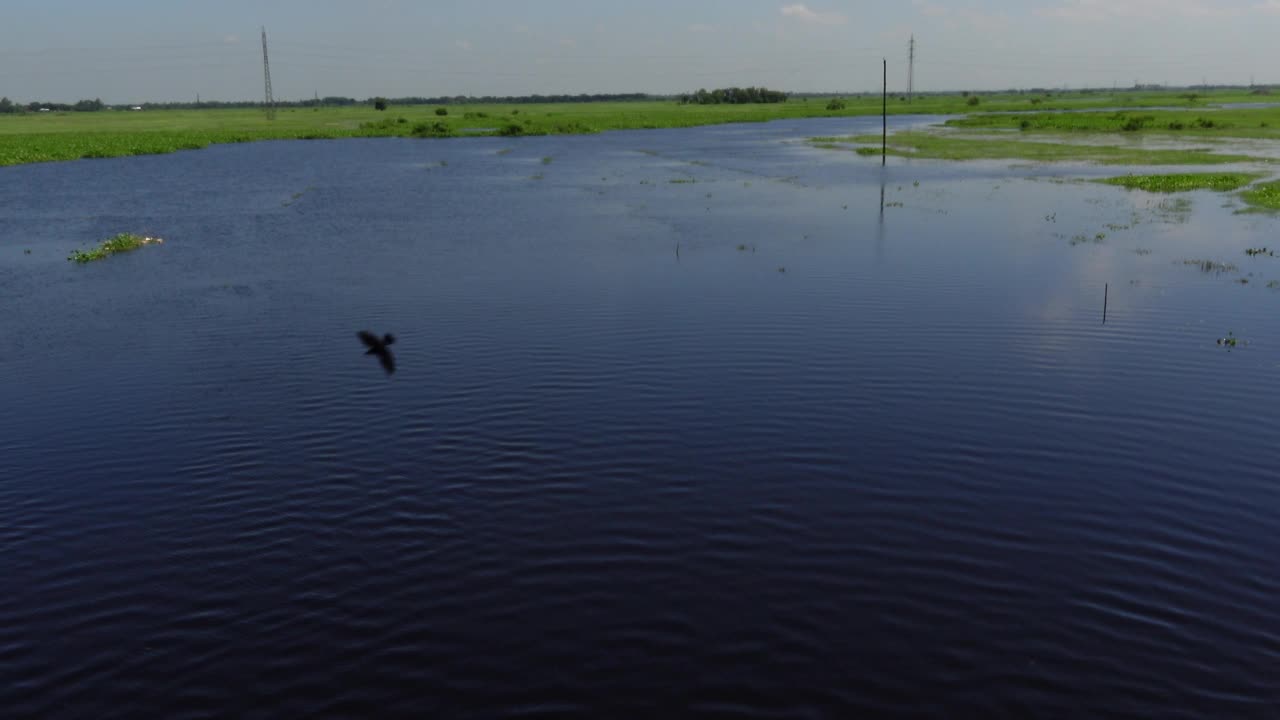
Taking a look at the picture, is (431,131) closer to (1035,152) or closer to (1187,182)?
(1035,152)

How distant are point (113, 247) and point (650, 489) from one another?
42853mm

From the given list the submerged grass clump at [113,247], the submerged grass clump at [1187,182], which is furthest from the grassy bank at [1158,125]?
the submerged grass clump at [113,247]

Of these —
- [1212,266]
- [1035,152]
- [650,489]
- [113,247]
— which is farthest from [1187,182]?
[113,247]

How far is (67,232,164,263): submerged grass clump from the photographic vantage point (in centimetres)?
4556

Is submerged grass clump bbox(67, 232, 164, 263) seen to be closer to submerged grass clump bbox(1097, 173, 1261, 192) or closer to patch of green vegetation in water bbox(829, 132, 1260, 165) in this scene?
submerged grass clump bbox(1097, 173, 1261, 192)

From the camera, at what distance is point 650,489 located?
17.8m

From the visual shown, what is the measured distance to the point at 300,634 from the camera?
43.1ft

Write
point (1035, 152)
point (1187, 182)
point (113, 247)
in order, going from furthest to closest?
point (1035, 152), point (1187, 182), point (113, 247)

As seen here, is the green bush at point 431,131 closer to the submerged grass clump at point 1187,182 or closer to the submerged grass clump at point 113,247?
the submerged grass clump at point 113,247

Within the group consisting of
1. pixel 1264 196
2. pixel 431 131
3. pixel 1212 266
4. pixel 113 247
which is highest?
pixel 431 131

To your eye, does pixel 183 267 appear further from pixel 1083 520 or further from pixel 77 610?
pixel 1083 520

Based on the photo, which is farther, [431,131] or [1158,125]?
[431,131]

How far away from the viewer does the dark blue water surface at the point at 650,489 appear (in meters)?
12.2

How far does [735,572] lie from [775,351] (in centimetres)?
1341
